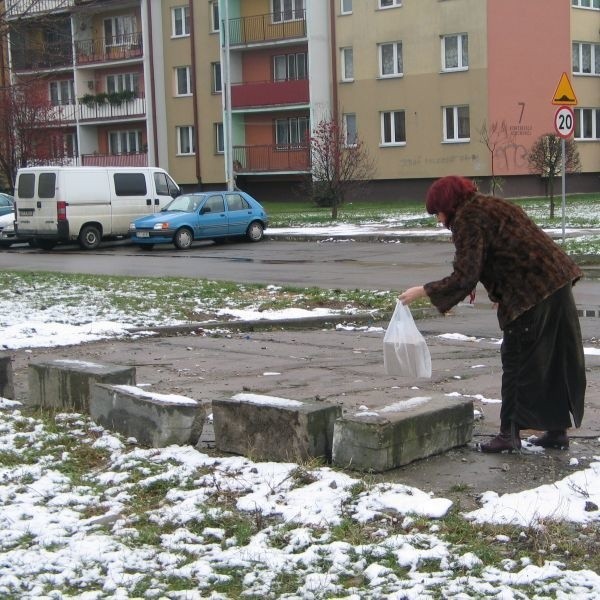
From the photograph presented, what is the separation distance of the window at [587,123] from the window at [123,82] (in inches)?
856

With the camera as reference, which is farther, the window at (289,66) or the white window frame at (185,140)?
the white window frame at (185,140)

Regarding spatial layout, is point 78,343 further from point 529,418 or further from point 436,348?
point 529,418

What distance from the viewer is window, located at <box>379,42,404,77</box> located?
145 feet

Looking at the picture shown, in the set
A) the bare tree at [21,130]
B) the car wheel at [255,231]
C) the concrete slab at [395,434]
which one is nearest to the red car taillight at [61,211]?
the car wheel at [255,231]

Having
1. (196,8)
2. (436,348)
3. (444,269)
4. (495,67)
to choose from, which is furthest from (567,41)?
(436,348)

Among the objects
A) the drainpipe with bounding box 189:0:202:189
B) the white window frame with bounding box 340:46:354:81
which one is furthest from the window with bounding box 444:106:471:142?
the drainpipe with bounding box 189:0:202:189

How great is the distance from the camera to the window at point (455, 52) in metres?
41.8

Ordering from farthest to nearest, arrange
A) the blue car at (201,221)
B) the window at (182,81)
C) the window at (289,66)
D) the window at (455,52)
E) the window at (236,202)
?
the window at (182,81)
the window at (289,66)
the window at (455,52)
the window at (236,202)
the blue car at (201,221)

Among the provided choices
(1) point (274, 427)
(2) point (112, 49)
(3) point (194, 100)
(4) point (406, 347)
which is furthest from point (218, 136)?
(1) point (274, 427)

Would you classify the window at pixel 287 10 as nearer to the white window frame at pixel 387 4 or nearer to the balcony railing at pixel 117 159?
the white window frame at pixel 387 4

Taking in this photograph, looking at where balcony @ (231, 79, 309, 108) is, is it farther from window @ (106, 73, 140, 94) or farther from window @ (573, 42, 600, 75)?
window @ (573, 42, 600, 75)

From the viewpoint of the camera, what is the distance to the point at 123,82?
54.2m

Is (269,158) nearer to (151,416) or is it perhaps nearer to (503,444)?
(151,416)

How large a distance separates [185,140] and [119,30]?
740 cm
